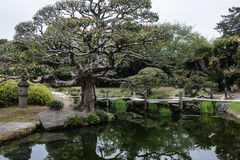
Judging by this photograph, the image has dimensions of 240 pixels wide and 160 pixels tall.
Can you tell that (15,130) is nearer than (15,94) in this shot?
Yes

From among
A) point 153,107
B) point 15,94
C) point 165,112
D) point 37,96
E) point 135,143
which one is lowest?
point 135,143

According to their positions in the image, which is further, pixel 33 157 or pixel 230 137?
pixel 230 137

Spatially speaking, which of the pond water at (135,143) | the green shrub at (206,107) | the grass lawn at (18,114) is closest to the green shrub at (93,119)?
the pond water at (135,143)

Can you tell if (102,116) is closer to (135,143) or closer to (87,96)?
(87,96)

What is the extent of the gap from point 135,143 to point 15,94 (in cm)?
922

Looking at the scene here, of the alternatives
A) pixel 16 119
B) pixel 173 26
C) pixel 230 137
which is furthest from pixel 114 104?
pixel 173 26

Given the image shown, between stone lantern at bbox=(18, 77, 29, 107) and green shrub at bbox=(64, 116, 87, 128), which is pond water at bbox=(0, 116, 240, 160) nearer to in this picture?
green shrub at bbox=(64, 116, 87, 128)

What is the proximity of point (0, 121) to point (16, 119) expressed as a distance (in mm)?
726

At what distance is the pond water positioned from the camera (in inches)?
406

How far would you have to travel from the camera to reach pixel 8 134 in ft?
39.1

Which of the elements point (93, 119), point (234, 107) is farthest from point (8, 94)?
point (234, 107)

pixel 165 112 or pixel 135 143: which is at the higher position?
pixel 165 112

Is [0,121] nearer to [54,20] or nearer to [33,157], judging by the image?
[33,157]

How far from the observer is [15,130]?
1234 centimetres
